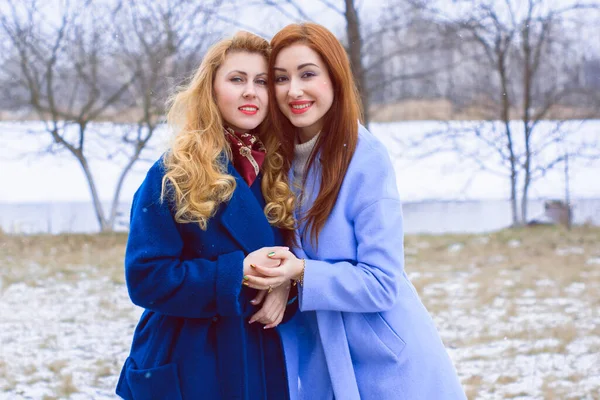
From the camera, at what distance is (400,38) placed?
8.80m

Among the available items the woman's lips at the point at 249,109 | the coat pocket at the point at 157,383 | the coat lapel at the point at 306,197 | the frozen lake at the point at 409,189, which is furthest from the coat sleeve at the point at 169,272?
the frozen lake at the point at 409,189

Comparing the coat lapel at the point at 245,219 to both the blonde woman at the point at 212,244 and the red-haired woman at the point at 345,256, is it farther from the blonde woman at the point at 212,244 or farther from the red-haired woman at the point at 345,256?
the red-haired woman at the point at 345,256

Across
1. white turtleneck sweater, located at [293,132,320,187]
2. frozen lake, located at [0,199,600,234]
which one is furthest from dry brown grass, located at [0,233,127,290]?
white turtleneck sweater, located at [293,132,320,187]

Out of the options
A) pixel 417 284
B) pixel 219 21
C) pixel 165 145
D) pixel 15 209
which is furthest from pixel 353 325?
pixel 15 209

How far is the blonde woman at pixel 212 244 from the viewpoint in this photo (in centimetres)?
188

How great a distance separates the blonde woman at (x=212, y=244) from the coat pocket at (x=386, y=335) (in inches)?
11.9

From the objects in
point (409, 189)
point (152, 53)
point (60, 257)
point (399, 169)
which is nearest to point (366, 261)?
point (60, 257)

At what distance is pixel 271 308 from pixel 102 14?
8.12m

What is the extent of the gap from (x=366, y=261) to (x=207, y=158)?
58 centimetres

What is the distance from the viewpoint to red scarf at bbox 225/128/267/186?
214 cm

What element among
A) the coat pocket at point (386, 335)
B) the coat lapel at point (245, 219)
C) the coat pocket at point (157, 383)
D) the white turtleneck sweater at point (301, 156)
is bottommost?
the coat pocket at point (157, 383)

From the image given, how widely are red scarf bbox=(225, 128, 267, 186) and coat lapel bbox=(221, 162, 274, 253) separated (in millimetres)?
63

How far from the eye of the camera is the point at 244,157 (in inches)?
84.4

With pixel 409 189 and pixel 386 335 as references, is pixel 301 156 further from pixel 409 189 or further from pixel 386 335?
pixel 409 189
